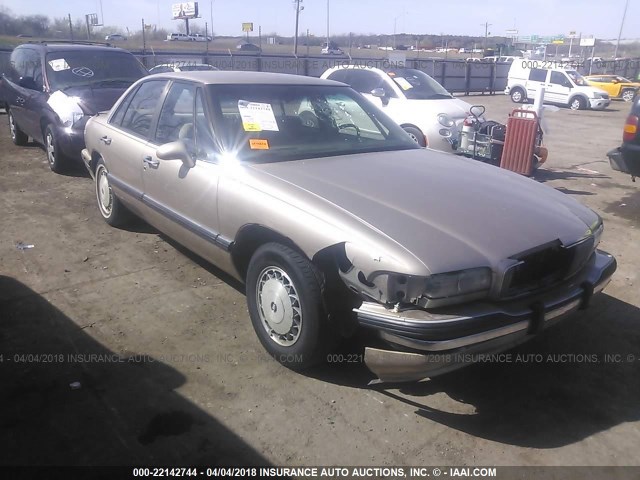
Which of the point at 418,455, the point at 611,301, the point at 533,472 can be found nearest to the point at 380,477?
the point at 418,455

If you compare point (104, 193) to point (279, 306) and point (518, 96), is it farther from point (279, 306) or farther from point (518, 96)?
point (518, 96)

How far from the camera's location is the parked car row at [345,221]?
104 inches

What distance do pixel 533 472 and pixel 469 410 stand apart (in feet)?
1.65

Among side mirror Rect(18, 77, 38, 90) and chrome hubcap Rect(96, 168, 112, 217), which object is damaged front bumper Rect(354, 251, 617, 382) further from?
side mirror Rect(18, 77, 38, 90)

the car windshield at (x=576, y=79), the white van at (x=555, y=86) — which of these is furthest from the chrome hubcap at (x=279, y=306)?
the car windshield at (x=576, y=79)

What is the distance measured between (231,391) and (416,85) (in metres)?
8.34

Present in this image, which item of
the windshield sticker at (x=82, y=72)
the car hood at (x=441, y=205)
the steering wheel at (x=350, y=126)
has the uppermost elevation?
the windshield sticker at (x=82, y=72)

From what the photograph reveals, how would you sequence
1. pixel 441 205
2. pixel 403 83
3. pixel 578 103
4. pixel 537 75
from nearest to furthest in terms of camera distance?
pixel 441 205 → pixel 403 83 → pixel 578 103 → pixel 537 75

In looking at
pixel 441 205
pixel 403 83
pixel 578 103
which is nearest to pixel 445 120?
pixel 403 83

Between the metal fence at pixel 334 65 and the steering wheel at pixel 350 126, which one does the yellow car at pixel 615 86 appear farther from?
the steering wheel at pixel 350 126

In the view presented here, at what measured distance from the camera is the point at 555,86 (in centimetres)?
2314

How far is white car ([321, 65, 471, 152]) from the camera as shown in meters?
8.99

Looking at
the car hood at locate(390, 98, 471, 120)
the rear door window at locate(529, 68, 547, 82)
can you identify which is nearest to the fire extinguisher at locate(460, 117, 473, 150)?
the car hood at locate(390, 98, 471, 120)

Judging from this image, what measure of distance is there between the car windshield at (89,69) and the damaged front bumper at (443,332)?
6886mm
